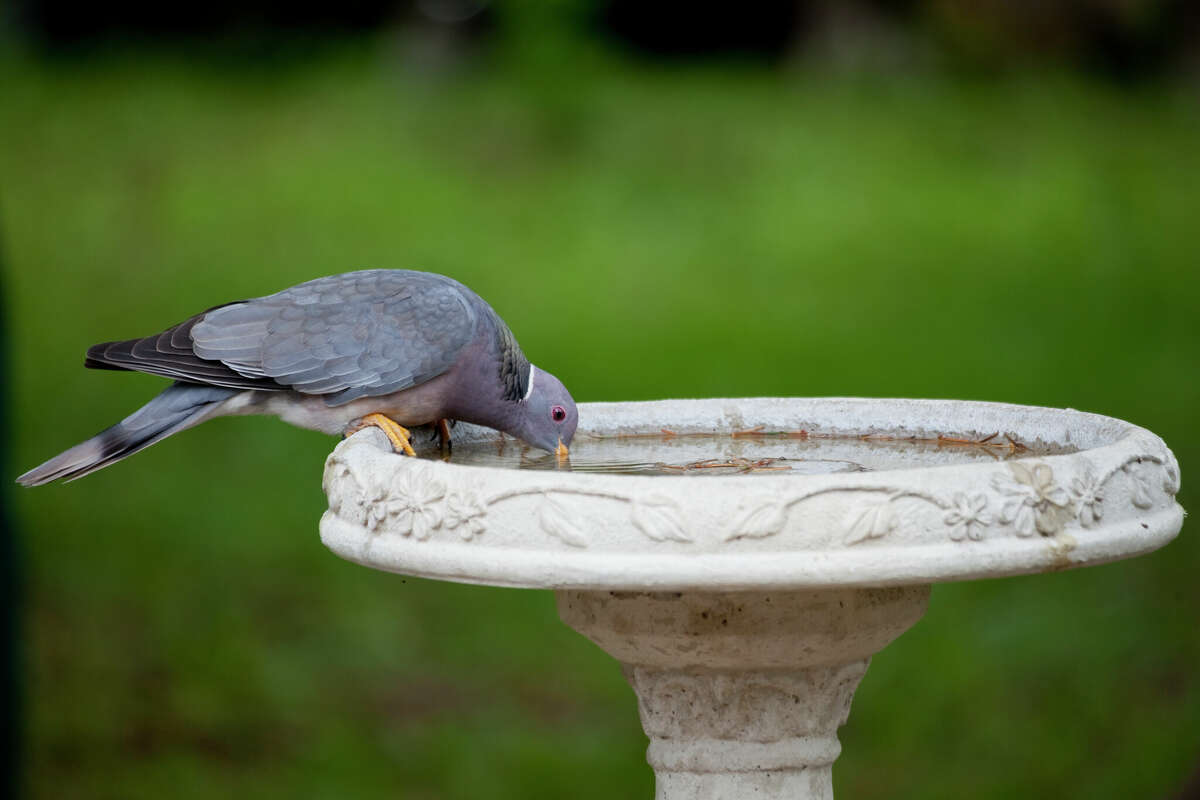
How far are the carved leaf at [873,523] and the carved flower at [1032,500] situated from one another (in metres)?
0.19

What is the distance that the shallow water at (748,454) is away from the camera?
9.72 ft

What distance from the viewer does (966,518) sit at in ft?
7.43

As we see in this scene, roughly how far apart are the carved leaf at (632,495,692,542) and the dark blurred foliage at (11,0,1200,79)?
23.8 ft

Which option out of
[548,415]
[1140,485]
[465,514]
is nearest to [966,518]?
[1140,485]

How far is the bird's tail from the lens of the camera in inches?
122

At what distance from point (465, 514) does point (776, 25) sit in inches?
360

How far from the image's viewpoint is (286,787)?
A: 520 cm

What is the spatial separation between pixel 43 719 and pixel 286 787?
109cm

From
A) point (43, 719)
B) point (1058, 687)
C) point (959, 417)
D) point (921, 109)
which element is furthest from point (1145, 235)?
point (43, 719)

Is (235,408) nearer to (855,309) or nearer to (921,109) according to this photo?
(855,309)

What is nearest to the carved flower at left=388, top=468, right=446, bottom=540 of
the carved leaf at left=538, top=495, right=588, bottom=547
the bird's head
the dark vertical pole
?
the carved leaf at left=538, top=495, right=588, bottom=547

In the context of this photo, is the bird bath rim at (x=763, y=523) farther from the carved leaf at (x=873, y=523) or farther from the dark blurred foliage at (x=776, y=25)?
the dark blurred foliage at (x=776, y=25)

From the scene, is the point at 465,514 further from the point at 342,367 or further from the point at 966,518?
the point at 342,367

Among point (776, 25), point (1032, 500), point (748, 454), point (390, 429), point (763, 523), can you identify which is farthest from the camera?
Result: point (776, 25)
